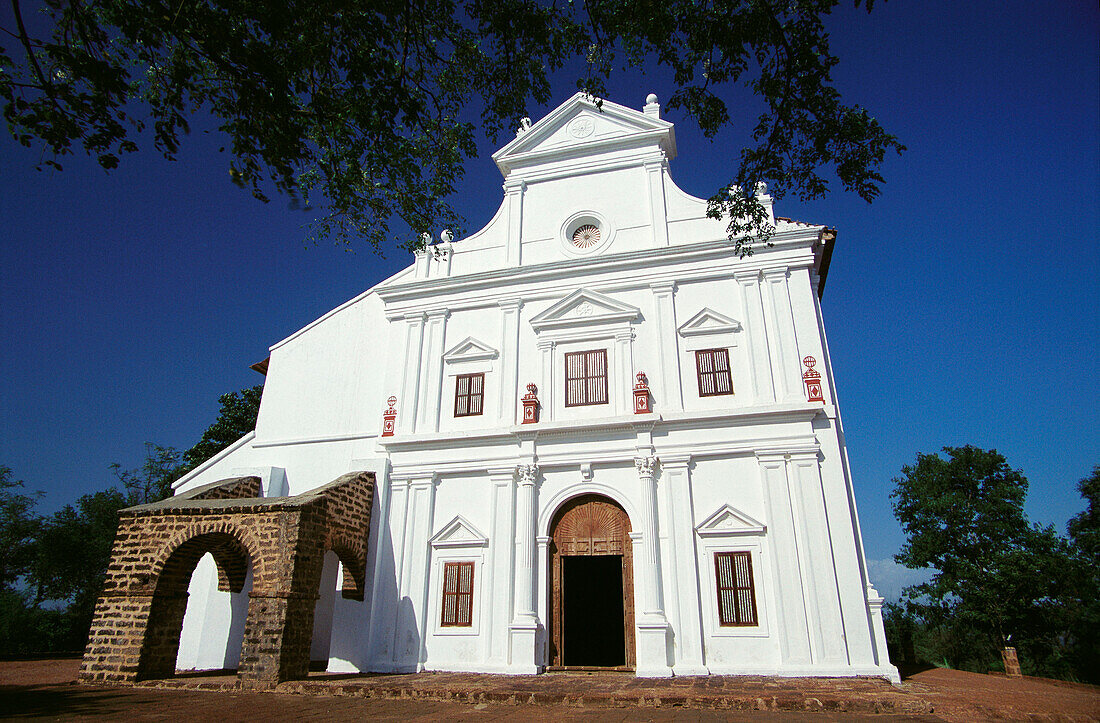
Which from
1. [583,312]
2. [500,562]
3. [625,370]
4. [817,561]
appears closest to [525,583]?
[500,562]

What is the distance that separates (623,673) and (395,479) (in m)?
6.11

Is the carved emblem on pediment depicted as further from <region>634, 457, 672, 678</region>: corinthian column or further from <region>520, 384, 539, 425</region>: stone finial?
<region>634, 457, 672, 678</region>: corinthian column

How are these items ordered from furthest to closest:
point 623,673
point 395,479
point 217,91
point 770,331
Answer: point 395,479 → point 770,331 → point 623,673 → point 217,91

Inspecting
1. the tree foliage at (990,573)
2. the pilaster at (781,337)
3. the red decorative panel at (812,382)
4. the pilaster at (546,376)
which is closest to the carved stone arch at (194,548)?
the pilaster at (546,376)

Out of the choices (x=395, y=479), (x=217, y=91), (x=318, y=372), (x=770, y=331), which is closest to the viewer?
(x=217, y=91)

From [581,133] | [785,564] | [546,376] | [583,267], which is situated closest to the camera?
[785,564]

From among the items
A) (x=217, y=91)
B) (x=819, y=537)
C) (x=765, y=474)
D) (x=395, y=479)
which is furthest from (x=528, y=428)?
(x=217, y=91)

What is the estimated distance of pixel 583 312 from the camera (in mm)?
13688

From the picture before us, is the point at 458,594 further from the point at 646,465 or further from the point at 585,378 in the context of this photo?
the point at 585,378

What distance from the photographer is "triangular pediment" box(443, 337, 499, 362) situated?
1401cm

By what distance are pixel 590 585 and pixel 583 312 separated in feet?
22.3

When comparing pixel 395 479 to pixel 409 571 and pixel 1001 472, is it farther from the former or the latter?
pixel 1001 472

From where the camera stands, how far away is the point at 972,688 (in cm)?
981

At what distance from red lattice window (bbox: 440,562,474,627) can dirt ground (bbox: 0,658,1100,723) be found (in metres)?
2.82
